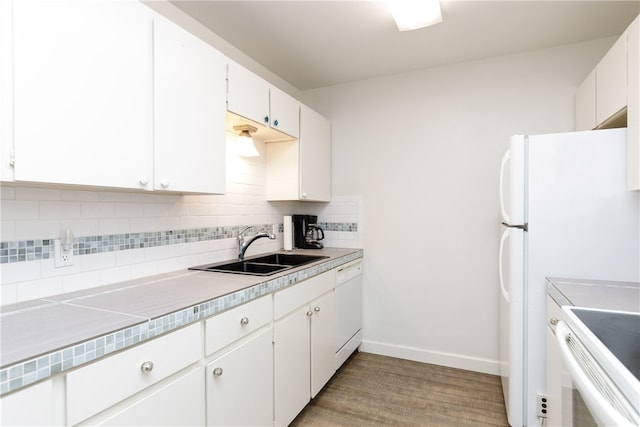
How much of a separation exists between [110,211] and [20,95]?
2.21ft

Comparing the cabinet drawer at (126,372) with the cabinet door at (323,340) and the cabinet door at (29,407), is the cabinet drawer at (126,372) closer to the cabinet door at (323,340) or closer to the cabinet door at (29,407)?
the cabinet door at (29,407)

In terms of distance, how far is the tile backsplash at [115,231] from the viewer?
4.20 feet

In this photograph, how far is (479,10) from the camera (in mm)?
2039

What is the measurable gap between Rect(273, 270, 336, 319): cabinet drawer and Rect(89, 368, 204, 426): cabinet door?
0.55m

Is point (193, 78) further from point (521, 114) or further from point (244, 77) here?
point (521, 114)

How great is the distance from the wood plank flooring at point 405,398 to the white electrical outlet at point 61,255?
1537mm

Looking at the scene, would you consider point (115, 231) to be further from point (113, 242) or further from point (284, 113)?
point (284, 113)

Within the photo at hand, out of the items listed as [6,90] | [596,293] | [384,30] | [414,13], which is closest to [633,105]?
[596,293]

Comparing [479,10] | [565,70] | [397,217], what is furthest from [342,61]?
[565,70]

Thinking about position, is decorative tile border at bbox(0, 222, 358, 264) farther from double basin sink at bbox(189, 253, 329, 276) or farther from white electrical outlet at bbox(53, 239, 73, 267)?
double basin sink at bbox(189, 253, 329, 276)

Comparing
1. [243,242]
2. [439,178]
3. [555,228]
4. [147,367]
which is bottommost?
[147,367]

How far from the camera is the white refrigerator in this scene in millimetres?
1699

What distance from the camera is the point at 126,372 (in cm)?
101

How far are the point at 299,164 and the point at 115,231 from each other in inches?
56.4
